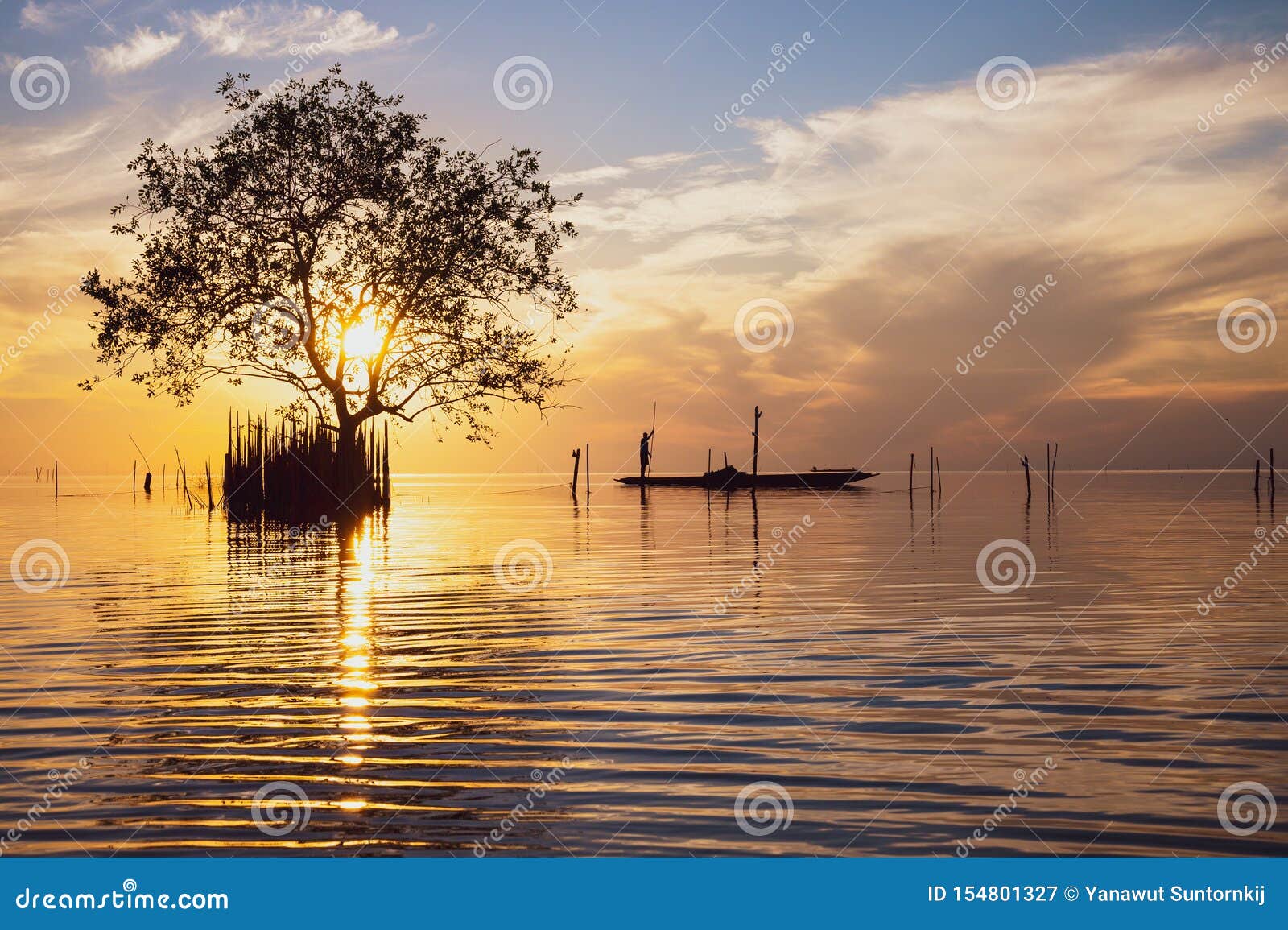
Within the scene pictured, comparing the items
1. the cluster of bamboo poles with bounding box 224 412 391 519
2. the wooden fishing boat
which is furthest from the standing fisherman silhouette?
the cluster of bamboo poles with bounding box 224 412 391 519

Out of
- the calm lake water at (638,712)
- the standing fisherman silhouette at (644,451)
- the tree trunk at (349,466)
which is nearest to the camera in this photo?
the calm lake water at (638,712)

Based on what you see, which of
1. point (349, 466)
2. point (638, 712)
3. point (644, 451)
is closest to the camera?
point (638, 712)

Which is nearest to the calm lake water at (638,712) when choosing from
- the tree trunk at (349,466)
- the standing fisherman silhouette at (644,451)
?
the tree trunk at (349,466)

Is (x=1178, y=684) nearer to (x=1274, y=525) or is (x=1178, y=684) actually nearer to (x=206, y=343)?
(x=206, y=343)

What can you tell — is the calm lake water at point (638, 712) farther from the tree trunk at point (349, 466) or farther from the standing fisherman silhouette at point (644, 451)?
the standing fisherman silhouette at point (644, 451)

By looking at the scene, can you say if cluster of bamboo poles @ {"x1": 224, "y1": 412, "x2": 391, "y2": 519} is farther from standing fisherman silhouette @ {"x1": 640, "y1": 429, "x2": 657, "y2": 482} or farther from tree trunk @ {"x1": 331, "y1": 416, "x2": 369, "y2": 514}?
standing fisherman silhouette @ {"x1": 640, "y1": 429, "x2": 657, "y2": 482}

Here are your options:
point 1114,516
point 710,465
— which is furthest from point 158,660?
point 710,465

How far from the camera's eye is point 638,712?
864 cm

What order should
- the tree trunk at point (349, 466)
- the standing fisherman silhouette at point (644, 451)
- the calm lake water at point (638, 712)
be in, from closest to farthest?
the calm lake water at point (638, 712)
the tree trunk at point (349, 466)
the standing fisherman silhouette at point (644, 451)

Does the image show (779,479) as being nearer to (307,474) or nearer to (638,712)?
(307,474)

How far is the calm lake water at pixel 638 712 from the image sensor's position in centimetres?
586

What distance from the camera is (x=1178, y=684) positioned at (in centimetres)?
983

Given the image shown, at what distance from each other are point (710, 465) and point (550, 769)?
84.7 metres

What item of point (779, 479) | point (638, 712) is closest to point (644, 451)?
point (779, 479)
